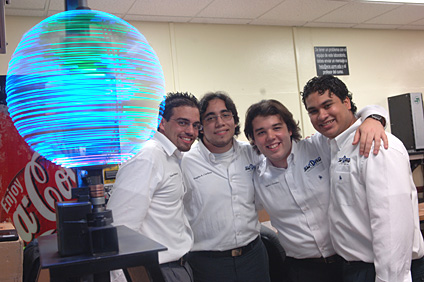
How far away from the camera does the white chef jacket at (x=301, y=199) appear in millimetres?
1810

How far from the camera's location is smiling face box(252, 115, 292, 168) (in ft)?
6.23

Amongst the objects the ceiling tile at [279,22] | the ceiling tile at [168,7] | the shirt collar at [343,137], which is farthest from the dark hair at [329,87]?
the ceiling tile at [279,22]

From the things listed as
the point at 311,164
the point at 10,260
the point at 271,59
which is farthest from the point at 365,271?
the point at 271,59

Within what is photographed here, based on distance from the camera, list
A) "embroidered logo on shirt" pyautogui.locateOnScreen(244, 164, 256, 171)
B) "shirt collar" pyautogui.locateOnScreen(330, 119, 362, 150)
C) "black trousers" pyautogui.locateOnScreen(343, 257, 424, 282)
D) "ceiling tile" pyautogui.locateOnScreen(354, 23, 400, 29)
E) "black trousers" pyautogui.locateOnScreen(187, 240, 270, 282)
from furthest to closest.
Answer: "ceiling tile" pyautogui.locateOnScreen(354, 23, 400, 29) < "embroidered logo on shirt" pyautogui.locateOnScreen(244, 164, 256, 171) < "black trousers" pyautogui.locateOnScreen(187, 240, 270, 282) < "shirt collar" pyautogui.locateOnScreen(330, 119, 362, 150) < "black trousers" pyautogui.locateOnScreen(343, 257, 424, 282)

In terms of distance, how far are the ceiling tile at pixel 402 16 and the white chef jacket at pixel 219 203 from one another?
3.84m

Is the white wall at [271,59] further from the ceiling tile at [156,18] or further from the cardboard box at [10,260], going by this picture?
the cardboard box at [10,260]

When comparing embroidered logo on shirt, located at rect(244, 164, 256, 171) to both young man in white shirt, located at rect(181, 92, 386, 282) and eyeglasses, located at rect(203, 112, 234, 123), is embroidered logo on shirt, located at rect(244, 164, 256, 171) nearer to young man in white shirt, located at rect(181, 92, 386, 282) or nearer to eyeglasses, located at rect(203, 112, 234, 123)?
young man in white shirt, located at rect(181, 92, 386, 282)

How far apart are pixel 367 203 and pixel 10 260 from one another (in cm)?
145

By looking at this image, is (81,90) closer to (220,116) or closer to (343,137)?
(343,137)

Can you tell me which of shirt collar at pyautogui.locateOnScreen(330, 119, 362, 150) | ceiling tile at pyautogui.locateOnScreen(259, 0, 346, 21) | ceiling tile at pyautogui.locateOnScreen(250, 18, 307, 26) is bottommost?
shirt collar at pyautogui.locateOnScreen(330, 119, 362, 150)

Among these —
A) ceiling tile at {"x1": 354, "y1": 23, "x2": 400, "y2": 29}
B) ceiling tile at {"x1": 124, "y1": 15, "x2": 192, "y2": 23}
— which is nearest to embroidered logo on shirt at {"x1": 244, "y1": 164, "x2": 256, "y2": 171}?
ceiling tile at {"x1": 124, "y1": 15, "x2": 192, "y2": 23}

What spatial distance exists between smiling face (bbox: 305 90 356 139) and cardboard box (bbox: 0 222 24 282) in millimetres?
1386

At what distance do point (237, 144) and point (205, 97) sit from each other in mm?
318

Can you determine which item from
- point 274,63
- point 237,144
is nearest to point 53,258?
point 237,144
